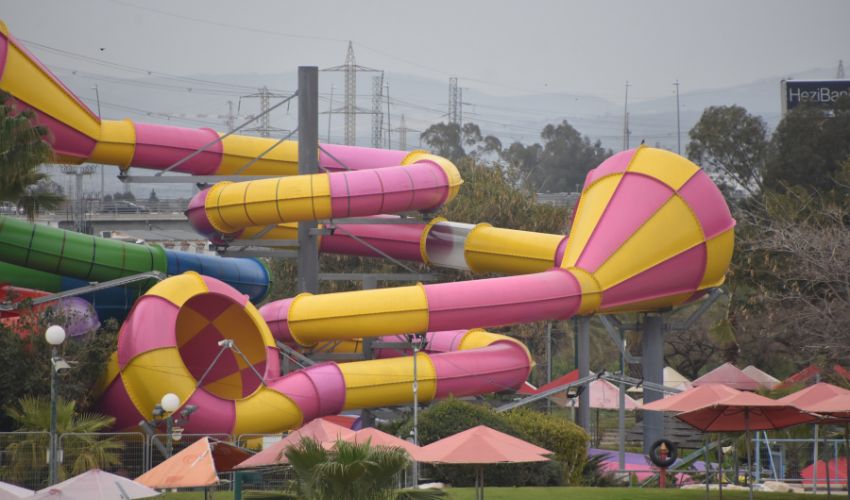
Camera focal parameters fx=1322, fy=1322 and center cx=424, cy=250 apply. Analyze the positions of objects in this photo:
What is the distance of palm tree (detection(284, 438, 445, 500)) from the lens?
51.2ft

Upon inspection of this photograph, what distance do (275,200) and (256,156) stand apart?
3.63 m

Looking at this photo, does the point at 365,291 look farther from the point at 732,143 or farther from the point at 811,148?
the point at 732,143

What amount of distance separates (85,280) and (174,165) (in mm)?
3584

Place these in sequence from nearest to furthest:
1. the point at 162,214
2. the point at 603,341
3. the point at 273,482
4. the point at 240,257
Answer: the point at 273,482 < the point at 240,257 < the point at 603,341 < the point at 162,214

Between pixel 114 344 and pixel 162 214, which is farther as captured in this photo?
pixel 162 214

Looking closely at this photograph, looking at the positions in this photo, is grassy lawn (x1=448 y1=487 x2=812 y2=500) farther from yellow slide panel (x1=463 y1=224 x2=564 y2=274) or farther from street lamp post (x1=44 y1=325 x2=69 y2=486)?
yellow slide panel (x1=463 y1=224 x2=564 y2=274)

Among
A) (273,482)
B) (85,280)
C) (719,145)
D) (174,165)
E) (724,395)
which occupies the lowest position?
(273,482)

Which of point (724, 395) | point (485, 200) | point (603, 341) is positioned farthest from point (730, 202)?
point (724, 395)

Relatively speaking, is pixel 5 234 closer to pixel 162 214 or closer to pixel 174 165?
pixel 174 165

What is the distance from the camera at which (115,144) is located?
3041 cm

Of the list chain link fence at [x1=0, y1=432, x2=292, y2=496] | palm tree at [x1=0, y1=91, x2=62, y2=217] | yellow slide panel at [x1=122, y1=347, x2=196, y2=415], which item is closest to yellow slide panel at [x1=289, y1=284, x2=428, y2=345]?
yellow slide panel at [x1=122, y1=347, x2=196, y2=415]

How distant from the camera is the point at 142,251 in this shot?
30891 millimetres

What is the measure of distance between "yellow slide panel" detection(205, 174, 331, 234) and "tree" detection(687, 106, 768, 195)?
129ft

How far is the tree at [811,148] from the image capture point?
5209 centimetres
